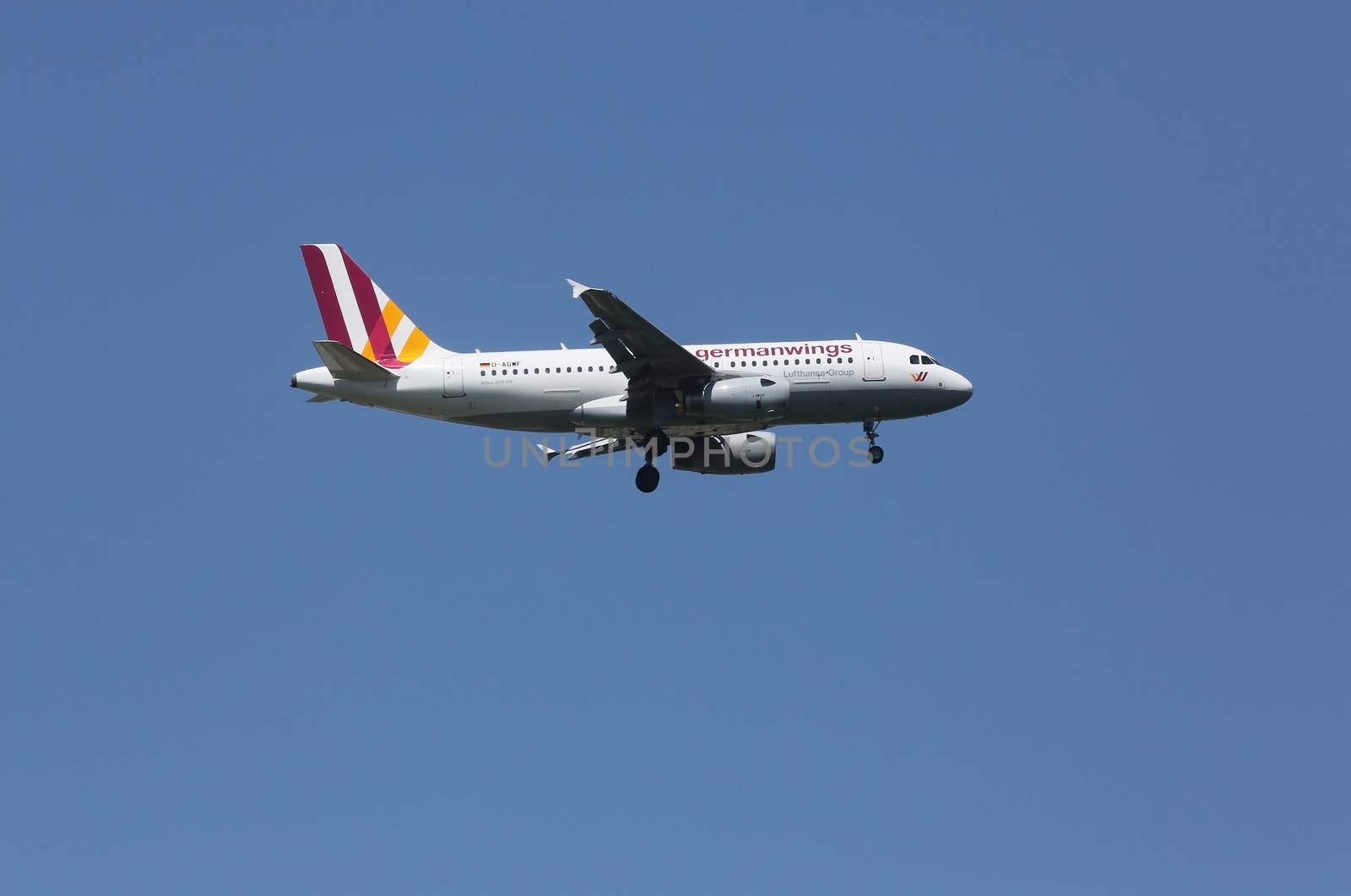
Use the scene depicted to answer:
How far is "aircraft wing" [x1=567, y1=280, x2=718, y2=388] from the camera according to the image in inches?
1864

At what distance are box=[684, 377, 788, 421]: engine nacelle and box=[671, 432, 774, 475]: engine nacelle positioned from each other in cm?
603

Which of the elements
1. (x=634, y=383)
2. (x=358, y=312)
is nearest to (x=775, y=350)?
(x=634, y=383)

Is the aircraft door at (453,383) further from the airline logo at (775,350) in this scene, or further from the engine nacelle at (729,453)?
the engine nacelle at (729,453)

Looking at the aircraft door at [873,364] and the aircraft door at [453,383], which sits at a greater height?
the aircraft door at [873,364]

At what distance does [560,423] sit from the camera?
51.6 metres

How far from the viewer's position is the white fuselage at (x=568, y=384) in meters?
51.2

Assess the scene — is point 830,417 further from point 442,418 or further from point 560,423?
point 442,418

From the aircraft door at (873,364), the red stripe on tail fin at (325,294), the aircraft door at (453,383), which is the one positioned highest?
the red stripe on tail fin at (325,294)

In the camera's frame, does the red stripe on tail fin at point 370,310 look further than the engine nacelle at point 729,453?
No

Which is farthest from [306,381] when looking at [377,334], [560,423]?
[560,423]

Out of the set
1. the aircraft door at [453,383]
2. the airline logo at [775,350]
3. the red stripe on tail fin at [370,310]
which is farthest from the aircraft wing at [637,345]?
the red stripe on tail fin at [370,310]

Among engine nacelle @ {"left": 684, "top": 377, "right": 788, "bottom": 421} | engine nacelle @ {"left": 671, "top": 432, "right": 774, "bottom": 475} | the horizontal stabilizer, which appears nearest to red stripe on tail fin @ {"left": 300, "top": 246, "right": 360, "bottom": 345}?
the horizontal stabilizer

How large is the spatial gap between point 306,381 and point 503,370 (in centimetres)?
602

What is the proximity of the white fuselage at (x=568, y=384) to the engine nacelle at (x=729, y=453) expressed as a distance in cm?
403
